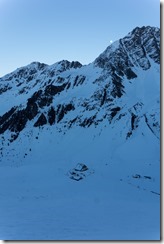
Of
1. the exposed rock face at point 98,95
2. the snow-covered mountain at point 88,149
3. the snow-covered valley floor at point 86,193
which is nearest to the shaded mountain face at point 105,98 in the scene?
the exposed rock face at point 98,95

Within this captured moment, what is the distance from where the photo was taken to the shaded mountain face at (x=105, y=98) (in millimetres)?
69750

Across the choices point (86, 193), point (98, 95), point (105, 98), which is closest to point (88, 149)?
point (105, 98)

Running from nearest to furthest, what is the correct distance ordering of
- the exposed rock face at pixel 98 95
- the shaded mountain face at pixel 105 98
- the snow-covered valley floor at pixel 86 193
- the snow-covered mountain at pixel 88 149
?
the snow-covered valley floor at pixel 86 193 < the snow-covered mountain at pixel 88 149 < the shaded mountain face at pixel 105 98 < the exposed rock face at pixel 98 95

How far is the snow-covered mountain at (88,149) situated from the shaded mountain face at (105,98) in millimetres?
267

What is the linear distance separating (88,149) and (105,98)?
20.1 metres

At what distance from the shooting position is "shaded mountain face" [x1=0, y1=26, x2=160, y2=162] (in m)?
69.8

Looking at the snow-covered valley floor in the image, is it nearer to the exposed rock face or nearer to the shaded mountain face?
the shaded mountain face

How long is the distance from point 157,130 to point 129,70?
3124 centimetres

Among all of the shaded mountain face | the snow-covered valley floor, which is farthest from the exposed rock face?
the snow-covered valley floor

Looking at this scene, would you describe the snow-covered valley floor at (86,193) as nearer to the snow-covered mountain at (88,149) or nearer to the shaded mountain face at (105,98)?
the snow-covered mountain at (88,149)

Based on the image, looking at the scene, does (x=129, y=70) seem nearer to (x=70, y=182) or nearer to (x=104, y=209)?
(x=70, y=182)

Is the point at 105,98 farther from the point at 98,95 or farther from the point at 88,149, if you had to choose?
the point at 88,149

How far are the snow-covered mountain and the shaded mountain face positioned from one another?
0.27 m

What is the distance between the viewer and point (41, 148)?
69.8 meters
